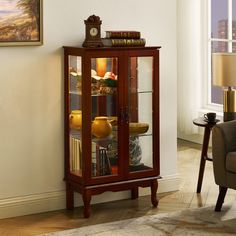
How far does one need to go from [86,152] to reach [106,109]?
1.21 feet

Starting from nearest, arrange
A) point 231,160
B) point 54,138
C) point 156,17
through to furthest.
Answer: point 231,160 < point 54,138 < point 156,17

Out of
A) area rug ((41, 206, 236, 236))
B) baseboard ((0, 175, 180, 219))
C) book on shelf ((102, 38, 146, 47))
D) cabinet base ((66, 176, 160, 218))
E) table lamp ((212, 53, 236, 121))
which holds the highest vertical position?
book on shelf ((102, 38, 146, 47))

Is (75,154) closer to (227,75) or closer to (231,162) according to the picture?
(231,162)

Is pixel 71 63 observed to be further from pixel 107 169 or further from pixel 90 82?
pixel 107 169

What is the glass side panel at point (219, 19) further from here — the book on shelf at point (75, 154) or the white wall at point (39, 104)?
the book on shelf at point (75, 154)

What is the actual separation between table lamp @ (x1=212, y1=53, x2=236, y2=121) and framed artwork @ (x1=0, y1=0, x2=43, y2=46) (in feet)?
5.11

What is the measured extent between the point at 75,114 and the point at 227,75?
1.38 m

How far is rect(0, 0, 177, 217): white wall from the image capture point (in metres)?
4.88

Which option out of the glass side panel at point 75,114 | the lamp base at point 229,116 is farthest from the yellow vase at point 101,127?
the lamp base at point 229,116

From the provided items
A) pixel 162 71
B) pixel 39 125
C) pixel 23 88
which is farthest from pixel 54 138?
pixel 162 71

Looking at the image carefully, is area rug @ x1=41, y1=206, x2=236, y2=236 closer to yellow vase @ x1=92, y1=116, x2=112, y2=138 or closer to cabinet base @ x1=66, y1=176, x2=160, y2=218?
cabinet base @ x1=66, y1=176, x2=160, y2=218

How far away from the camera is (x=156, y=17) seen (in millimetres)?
5504

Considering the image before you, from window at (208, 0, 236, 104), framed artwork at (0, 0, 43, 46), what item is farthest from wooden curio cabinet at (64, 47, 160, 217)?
window at (208, 0, 236, 104)

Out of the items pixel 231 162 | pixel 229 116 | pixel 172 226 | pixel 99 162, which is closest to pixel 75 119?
pixel 99 162
